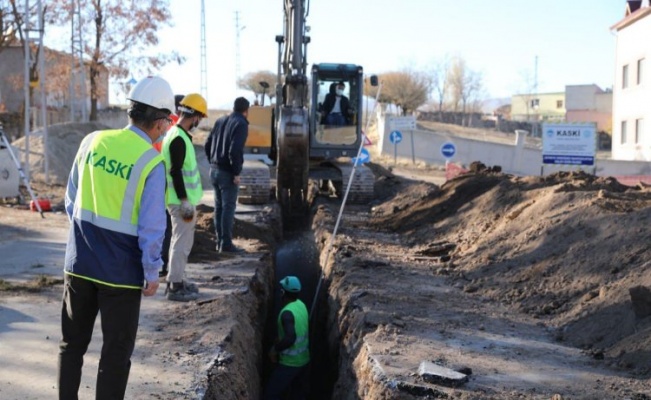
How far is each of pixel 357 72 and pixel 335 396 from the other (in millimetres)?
11565

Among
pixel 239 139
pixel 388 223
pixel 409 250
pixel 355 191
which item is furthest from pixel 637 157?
pixel 239 139

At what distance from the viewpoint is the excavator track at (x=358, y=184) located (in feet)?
65.8

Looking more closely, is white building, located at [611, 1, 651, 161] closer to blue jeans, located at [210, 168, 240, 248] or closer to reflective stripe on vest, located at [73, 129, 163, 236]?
blue jeans, located at [210, 168, 240, 248]

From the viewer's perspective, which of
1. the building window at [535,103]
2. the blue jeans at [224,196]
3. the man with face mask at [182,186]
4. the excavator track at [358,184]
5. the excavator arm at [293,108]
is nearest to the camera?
the man with face mask at [182,186]

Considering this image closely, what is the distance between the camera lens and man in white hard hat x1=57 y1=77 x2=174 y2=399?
4684 millimetres

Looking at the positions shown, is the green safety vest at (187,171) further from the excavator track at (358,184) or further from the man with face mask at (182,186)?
the excavator track at (358,184)

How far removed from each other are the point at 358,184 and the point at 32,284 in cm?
1158

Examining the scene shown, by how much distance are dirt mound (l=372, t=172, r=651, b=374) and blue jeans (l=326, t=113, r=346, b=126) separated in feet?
15.0

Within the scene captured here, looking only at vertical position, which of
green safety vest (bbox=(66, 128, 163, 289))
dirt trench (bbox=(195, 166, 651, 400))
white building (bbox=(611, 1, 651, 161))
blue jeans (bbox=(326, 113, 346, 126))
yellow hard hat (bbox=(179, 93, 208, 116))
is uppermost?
white building (bbox=(611, 1, 651, 161))

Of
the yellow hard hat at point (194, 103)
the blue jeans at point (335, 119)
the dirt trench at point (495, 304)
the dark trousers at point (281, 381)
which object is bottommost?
the dark trousers at point (281, 381)

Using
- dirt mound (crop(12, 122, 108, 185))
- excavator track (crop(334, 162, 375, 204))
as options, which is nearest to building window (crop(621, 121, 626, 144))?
excavator track (crop(334, 162, 375, 204))

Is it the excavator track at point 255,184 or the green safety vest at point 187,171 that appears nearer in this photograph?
the green safety vest at point 187,171

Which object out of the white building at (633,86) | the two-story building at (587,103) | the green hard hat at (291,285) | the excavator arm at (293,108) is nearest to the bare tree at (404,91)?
the two-story building at (587,103)

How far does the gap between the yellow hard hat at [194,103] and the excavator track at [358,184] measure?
11.4 meters
